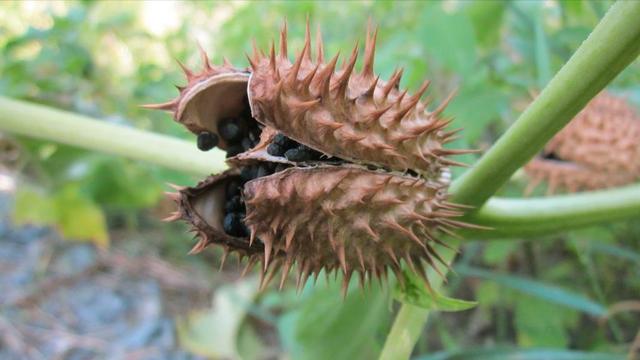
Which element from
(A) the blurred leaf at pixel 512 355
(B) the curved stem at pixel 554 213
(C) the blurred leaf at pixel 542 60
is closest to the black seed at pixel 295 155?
(B) the curved stem at pixel 554 213

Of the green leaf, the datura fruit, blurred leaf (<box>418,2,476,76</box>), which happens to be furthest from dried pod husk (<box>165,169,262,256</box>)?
blurred leaf (<box>418,2,476,76</box>)

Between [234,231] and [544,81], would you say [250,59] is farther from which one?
[544,81]

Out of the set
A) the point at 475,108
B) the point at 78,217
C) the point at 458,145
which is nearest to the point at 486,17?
the point at 475,108

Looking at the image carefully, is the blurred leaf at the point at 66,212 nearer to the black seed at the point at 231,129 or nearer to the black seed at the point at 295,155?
the black seed at the point at 231,129

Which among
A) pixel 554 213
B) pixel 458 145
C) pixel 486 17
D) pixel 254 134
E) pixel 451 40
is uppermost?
pixel 486 17

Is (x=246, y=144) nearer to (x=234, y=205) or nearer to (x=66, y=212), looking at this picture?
(x=234, y=205)

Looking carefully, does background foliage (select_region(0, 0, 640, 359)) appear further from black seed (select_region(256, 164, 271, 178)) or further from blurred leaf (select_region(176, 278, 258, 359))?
black seed (select_region(256, 164, 271, 178))
